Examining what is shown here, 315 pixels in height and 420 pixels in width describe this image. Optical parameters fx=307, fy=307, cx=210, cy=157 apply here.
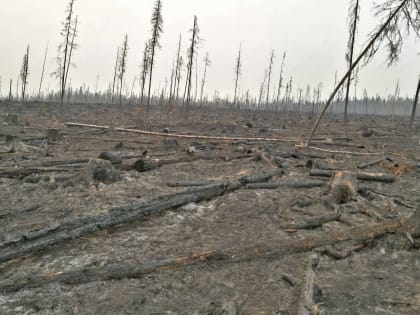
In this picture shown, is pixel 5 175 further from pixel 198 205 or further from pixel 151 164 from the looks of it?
pixel 198 205

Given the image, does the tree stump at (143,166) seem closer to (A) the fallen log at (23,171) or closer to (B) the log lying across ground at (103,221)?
(A) the fallen log at (23,171)

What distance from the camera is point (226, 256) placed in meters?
4.50

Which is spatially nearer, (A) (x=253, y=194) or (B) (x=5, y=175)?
(A) (x=253, y=194)

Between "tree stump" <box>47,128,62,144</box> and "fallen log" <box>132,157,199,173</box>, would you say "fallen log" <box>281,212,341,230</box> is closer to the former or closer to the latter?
"fallen log" <box>132,157,199,173</box>

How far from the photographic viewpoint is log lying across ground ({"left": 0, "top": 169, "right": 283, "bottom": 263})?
14.2 feet

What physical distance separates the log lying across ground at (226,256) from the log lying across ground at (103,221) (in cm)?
68

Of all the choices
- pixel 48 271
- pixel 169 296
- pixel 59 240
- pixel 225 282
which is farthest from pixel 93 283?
pixel 225 282

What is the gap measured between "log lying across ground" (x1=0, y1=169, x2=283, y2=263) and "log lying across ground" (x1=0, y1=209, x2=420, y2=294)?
2.22 feet

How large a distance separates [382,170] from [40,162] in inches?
451

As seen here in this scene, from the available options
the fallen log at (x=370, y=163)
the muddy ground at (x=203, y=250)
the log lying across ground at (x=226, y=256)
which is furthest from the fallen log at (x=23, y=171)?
the fallen log at (x=370, y=163)

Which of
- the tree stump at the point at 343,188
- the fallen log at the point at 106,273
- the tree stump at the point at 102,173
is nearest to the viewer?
the fallen log at the point at 106,273

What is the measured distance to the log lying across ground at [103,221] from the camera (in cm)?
433

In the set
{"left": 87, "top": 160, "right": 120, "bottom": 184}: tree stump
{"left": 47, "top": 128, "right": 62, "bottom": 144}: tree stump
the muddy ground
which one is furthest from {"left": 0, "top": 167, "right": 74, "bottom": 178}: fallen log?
{"left": 47, "top": 128, "right": 62, "bottom": 144}: tree stump

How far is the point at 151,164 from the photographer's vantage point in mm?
9883
